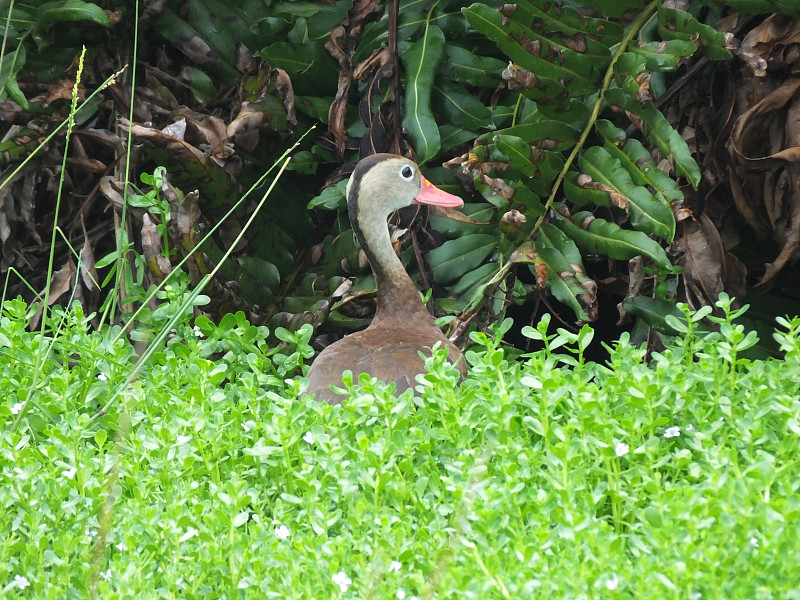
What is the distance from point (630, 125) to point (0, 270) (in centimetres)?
329

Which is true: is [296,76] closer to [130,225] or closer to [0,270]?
[130,225]

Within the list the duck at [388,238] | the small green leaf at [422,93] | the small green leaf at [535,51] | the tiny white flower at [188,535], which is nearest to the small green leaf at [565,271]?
the duck at [388,238]

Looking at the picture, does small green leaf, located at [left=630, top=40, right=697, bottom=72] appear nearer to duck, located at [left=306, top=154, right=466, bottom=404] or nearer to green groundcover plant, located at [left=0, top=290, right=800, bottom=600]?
duck, located at [left=306, top=154, right=466, bottom=404]

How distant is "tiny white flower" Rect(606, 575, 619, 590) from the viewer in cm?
227

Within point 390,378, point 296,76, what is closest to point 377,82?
point 296,76

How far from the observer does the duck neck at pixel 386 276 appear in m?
4.69

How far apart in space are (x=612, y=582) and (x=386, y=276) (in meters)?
2.61

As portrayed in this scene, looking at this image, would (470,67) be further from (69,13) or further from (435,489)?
(435,489)

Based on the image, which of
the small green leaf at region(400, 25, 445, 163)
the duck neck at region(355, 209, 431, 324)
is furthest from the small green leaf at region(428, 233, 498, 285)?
the small green leaf at region(400, 25, 445, 163)

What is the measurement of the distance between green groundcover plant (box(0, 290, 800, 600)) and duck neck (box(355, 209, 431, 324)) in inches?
46.6

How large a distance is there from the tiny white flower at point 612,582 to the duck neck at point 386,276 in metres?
2.41

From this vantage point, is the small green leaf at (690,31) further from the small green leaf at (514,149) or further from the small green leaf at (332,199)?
the small green leaf at (332,199)

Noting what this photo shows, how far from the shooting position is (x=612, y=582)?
2.28 meters

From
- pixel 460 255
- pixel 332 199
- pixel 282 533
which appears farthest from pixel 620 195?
pixel 282 533
